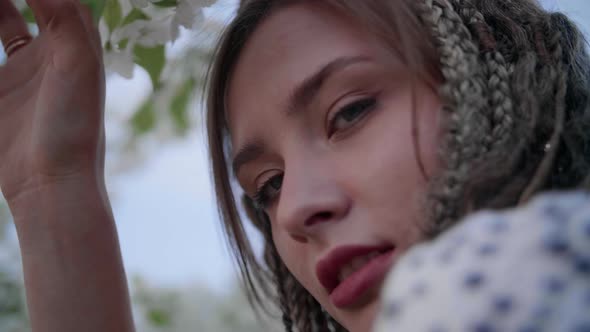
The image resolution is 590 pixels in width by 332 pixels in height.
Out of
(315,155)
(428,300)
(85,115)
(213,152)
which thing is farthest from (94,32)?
(428,300)

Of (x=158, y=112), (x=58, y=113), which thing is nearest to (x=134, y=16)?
(x=58, y=113)

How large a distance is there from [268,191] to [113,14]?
0.36 metres

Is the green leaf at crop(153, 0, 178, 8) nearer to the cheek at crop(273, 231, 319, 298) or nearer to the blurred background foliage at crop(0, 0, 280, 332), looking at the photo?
the blurred background foliage at crop(0, 0, 280, 332)

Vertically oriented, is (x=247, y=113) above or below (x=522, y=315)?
below

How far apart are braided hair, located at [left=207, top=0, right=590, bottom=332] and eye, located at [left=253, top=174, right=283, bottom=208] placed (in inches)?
5.9

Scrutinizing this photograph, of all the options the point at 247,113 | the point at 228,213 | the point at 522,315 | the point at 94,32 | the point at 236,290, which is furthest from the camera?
the point at 236,290

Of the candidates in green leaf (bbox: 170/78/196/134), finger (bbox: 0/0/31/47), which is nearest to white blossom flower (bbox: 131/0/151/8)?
finger (bbox: 0/0/31/47)

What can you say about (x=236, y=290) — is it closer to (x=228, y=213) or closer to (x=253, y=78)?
(x=228, y=213)

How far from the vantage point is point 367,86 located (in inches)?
32.7

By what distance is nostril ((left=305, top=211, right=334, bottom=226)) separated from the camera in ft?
2.52

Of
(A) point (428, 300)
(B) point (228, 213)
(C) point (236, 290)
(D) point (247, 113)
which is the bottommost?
(C) point (236, 290)

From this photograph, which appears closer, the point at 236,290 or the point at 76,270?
the point at 76,270

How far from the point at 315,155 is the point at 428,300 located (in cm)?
44

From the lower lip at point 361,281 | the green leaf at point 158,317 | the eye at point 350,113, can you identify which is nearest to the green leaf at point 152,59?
the eye at point 350,113
